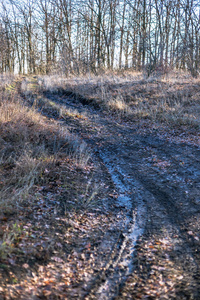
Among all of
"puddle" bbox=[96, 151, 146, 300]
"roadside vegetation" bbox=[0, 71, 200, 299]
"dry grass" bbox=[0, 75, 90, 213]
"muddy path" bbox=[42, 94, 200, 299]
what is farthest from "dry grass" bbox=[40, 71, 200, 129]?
"puddle" bbox=[96, 151, 146, 300]

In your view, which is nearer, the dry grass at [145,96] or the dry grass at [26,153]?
the dry grass at [26,153]

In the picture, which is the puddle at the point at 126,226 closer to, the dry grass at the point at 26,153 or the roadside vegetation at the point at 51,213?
the roadside vegetation at the point at 51,213

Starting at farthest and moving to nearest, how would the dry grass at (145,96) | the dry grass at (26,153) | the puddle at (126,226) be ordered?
the dry grass at (145,96)
the dry grass at (26,153)
the puddle at (126,226)

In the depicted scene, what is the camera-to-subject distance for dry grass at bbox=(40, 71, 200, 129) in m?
10.5

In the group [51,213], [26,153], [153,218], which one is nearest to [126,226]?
[153,218]

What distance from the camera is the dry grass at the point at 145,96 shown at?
10.5m

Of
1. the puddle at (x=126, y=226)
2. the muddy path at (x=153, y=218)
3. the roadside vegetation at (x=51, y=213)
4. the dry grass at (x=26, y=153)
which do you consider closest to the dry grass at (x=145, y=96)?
the roadside vegetation at (x=51, y=213)

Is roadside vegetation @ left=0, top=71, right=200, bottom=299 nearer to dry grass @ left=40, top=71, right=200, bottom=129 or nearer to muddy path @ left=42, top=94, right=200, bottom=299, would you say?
muddy path @ left=42, top=94, right=200, bottom=299

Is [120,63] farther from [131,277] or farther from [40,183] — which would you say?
[131,277]

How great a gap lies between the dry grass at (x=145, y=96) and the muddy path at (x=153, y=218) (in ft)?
7.73

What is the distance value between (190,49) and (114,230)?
16760mm

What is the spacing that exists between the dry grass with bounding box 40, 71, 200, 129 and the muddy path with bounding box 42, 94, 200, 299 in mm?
2355

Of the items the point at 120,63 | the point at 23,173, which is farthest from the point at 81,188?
the point at 120,63

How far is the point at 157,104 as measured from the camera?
11.5m
